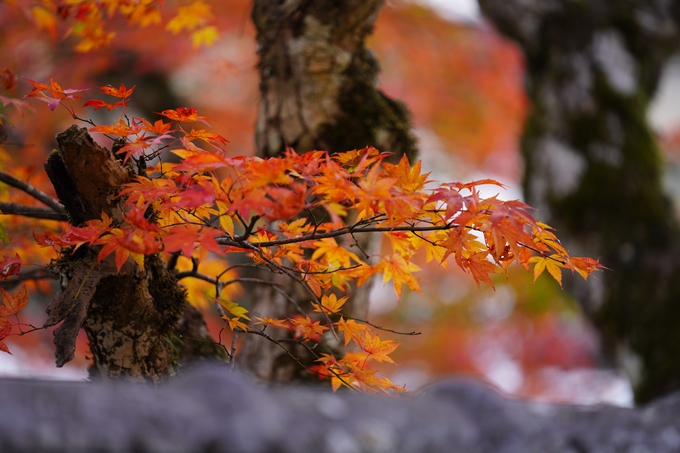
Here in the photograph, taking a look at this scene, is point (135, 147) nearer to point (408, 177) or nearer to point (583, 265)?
point (408, 177)

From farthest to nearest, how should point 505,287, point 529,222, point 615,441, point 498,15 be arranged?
1. point 505,287
2. point 498,15
3. point 529,222
4. point 615,441

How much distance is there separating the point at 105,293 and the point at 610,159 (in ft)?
10.7

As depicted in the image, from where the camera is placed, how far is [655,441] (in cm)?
96

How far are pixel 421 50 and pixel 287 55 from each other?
505 cm

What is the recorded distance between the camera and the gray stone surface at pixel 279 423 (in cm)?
73

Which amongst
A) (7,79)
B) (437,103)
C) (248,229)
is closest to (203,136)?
(248,229)

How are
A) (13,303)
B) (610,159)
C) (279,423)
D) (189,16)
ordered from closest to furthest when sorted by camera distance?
(279,423), (13,303), (189,16), (610,159)

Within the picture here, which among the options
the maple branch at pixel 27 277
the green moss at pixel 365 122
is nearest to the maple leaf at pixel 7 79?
the maple branch at pixel 27 277

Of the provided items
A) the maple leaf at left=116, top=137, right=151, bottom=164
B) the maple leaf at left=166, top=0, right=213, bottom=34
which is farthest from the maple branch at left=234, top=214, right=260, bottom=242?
the maple leaf at left=166, top=0, right=213, bottom=34

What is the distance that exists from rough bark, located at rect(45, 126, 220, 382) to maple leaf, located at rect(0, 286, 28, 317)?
10 centimetres

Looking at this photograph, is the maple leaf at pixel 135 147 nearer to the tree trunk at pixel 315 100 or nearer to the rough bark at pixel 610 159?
the tree trunk at pixel 315 100

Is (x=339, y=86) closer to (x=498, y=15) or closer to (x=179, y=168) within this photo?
(x=179, y=168)

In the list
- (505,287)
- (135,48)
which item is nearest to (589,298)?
(505,287)

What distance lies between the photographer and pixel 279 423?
31.0 inches
